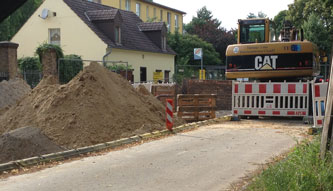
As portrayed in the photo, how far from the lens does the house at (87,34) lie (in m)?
34.5

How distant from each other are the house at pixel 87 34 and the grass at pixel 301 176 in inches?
1110

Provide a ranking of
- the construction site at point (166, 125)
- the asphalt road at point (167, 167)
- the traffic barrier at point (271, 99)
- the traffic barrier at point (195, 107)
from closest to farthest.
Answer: the asphalt road at point (167, 167), the construction site at point (166, 125), the traffic barrier at point (271, 99), the traffic barrier at point (195, 107)

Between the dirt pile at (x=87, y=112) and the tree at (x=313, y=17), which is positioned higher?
the tree at (x=313, y=17)

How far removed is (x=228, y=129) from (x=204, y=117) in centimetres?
305

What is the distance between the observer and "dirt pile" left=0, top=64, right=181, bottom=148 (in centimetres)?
1149

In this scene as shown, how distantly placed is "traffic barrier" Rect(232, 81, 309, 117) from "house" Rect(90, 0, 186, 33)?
38.4 metres

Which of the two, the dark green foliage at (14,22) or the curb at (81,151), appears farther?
the dark green foliage at (14,22)

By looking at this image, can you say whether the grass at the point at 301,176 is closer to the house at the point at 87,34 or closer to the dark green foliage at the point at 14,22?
the house at the point at 87,34

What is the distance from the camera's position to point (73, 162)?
348 inches

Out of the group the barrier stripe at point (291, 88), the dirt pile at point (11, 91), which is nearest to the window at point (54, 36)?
the dirt pile at point (11, 91)

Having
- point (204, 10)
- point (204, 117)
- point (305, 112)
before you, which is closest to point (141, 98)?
point (204, 117)

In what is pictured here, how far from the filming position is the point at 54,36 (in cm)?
3659

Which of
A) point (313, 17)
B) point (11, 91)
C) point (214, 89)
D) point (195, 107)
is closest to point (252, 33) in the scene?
point (195, 107)

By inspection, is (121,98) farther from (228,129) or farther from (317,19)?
(317,19)
